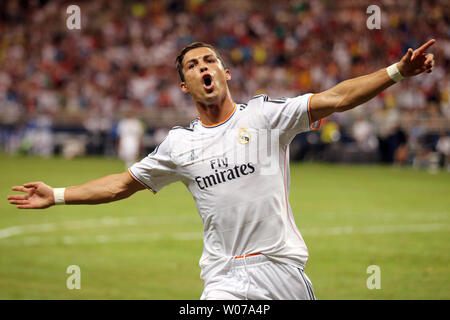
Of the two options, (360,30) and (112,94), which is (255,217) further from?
(112,94)

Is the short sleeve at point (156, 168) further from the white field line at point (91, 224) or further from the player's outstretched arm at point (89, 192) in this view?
the white field line at point (91, 224)

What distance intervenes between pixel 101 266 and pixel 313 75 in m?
23.2

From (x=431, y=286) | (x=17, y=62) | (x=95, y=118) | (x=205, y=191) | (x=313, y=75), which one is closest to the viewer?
(x=205, y=191)

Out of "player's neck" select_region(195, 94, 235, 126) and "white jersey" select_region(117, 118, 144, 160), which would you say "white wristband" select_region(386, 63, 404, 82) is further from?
"white jersey" select_region(117, 118, 144, 160)

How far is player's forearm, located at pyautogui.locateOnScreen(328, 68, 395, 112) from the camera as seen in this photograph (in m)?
4.73

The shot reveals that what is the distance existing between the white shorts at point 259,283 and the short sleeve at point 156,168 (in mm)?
938

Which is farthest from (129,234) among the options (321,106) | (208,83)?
(321,106)

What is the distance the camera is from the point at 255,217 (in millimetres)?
5195

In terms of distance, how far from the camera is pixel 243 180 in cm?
520

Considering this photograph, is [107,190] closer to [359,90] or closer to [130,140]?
[359,90]

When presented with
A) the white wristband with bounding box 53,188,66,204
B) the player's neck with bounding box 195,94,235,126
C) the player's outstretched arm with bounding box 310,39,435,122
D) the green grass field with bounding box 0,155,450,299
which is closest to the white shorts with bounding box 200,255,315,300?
the player's neck with bounding box 195,94,235,126

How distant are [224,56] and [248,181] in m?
31.0

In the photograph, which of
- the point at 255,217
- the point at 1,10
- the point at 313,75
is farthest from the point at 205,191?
the point at 1,10

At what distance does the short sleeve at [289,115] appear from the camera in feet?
16.5
